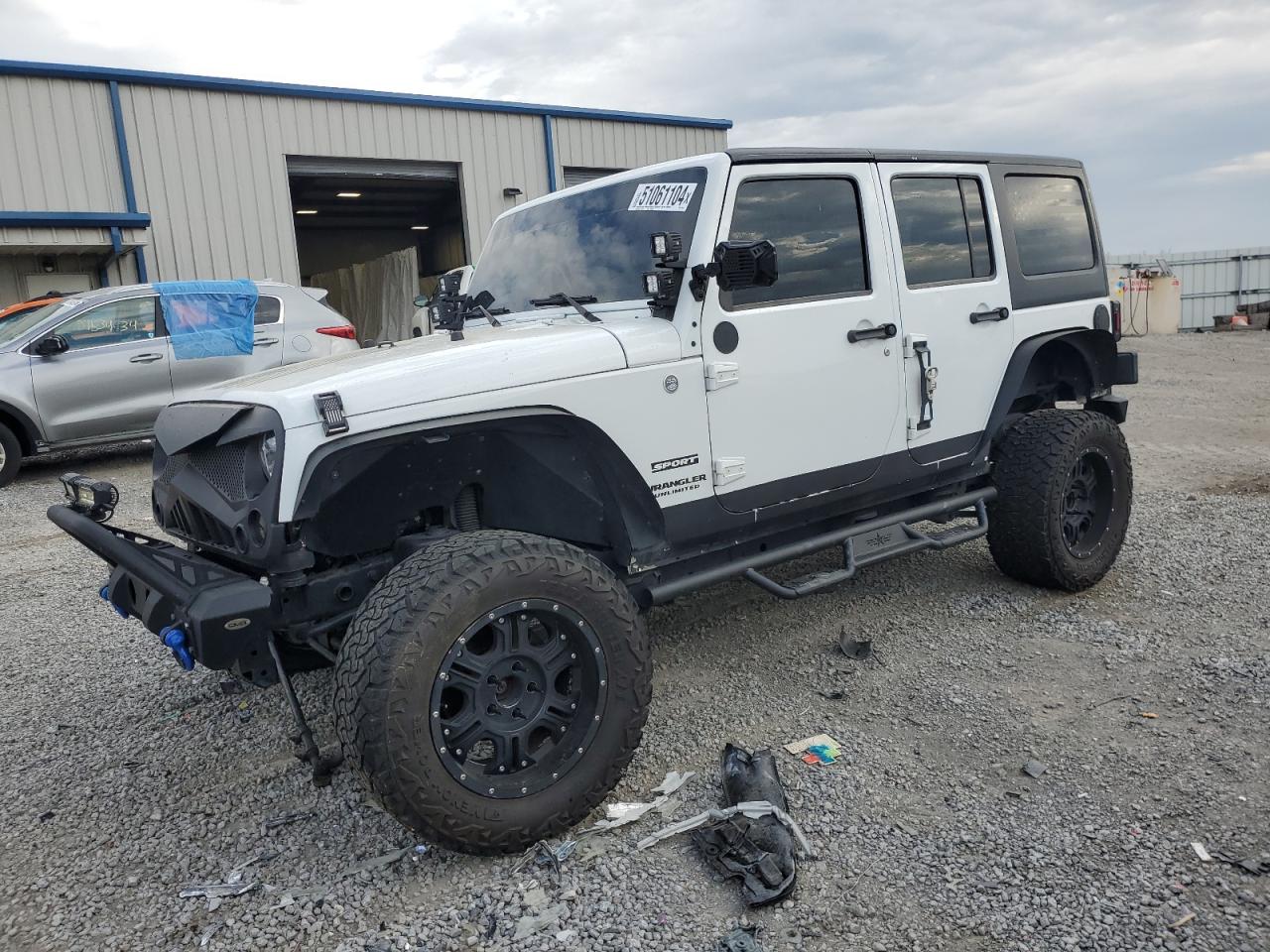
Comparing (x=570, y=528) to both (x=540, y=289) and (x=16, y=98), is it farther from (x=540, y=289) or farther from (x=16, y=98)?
(x=16, y=98)

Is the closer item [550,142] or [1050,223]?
[1050,223]

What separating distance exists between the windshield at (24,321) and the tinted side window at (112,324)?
298mm

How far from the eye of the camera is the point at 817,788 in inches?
125

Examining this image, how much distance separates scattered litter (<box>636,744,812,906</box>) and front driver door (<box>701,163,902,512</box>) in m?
1.02

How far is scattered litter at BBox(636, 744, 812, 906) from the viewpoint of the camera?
2.66 meters

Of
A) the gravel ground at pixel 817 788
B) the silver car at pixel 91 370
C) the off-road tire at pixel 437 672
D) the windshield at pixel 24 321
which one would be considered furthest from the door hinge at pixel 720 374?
the windshield at pixel 24 321

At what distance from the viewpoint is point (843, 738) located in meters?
Result: 3.52

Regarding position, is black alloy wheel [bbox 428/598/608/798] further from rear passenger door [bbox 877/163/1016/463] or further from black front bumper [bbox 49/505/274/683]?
rear passenger door [bbox 877/163/1016/463]

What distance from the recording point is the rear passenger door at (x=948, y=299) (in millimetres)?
4145

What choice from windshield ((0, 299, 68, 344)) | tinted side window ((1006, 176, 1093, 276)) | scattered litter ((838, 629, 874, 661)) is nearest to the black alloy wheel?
scattered litter ((838, 629, 874, 661))

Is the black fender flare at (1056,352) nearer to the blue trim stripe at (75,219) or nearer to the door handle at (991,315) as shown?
the door handle at (991,315)

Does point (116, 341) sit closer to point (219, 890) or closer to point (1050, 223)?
point (219, 890)

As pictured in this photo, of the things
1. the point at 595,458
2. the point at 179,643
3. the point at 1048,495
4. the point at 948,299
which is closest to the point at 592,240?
the point at 595,458

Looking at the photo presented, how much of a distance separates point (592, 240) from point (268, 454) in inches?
66.8
